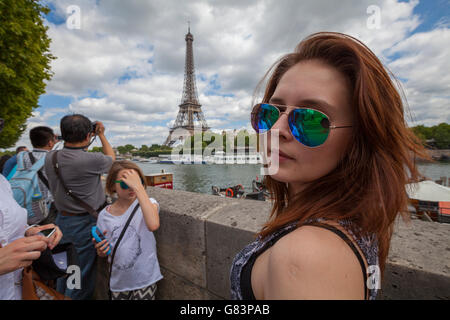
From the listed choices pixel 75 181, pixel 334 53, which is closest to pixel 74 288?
pixel 75 181

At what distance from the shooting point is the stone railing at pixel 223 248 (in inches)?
35.2

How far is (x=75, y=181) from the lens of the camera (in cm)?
224

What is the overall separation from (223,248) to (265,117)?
97cm

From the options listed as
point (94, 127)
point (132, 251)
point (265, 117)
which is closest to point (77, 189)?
point (94, 127)

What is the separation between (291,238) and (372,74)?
63cm

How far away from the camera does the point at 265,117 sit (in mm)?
998

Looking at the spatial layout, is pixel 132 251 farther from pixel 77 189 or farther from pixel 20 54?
pixel 20 54

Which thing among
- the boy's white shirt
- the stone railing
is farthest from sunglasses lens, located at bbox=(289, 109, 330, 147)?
the boy's white shirt

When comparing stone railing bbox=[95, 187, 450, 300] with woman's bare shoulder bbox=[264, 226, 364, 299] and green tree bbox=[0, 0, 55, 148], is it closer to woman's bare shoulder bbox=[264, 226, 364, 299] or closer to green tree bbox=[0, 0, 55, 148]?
woman's bare shoulder bbox=[264, 226, 364, 299]

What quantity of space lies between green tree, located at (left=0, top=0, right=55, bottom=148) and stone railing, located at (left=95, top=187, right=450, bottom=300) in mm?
8747

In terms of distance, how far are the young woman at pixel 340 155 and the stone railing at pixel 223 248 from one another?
0.64 ft

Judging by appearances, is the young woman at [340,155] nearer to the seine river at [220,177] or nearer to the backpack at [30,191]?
the backpack at [30,191]

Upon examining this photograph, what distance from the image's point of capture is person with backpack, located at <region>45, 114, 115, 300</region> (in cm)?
222
